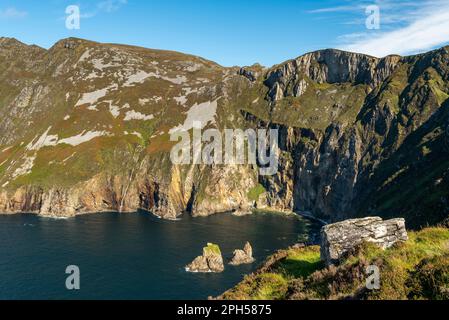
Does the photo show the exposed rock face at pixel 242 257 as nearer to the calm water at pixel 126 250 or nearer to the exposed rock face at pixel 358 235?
the calm water at pixel 126 250

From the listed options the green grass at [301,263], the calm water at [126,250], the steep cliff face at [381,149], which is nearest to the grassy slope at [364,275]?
the green grass at [301,263]

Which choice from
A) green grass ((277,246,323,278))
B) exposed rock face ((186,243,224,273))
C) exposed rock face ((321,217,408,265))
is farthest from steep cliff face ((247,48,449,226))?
exposed rock face ((321,217,408,265))

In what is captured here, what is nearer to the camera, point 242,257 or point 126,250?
point 242,257

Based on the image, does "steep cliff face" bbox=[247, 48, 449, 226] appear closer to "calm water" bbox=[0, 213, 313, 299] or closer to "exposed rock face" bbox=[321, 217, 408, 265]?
"calm water" bbox=[0, 213, 313, 299]

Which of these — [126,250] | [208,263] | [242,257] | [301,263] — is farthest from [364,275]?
[126,250]

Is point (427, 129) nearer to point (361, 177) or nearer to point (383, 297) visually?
point (361, 177)

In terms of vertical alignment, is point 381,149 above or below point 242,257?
above

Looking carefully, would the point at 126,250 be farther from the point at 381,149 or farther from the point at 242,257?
the point at 381,149
